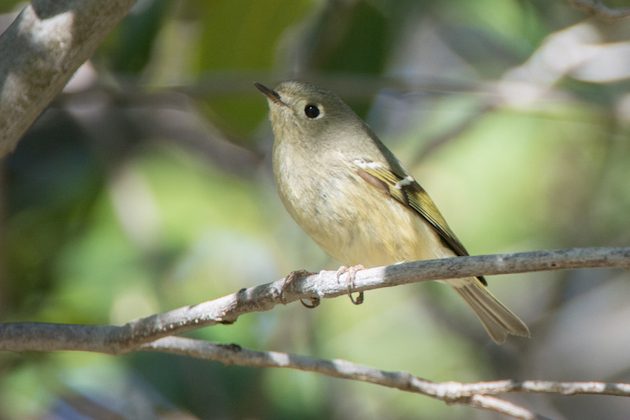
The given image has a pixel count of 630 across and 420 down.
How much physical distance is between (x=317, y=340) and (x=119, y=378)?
0.93 m

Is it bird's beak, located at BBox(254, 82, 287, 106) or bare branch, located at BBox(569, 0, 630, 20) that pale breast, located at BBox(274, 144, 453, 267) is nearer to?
bird's beak, located at BBox(254, 82, 287, 106)

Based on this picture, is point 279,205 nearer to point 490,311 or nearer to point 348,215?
point 490,311

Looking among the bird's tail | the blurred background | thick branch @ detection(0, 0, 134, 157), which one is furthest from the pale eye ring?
thick branch @ detection(0, 0, 134, 157)

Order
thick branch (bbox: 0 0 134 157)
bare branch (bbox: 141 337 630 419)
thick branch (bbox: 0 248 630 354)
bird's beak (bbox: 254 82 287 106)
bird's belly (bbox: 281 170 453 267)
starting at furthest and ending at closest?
bird's beak (bbox: 254 82 287 106) < bird's belly (bbox: 281 170 453 267) < bare branch (bbox: 141 337 630 419) < thick branch (bbox: 0 0 134 157) < thick branch (bbox: 0 248 630 354)

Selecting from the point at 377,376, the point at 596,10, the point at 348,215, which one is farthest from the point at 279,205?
the point at 596,10

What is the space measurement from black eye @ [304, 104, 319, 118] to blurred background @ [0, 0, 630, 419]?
54 centimetres

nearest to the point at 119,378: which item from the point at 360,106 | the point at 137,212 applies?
the point at 137,212

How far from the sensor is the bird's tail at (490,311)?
3.46 metres

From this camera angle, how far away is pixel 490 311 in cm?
359

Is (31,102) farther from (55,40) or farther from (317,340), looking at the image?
(317,340)

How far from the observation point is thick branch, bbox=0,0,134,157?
228 centimetres

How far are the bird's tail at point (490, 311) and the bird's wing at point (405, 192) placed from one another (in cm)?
8

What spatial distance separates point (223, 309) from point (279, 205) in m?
2.93

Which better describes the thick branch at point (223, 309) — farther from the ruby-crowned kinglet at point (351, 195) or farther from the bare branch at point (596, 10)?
the bare branch at point (596, 10)
